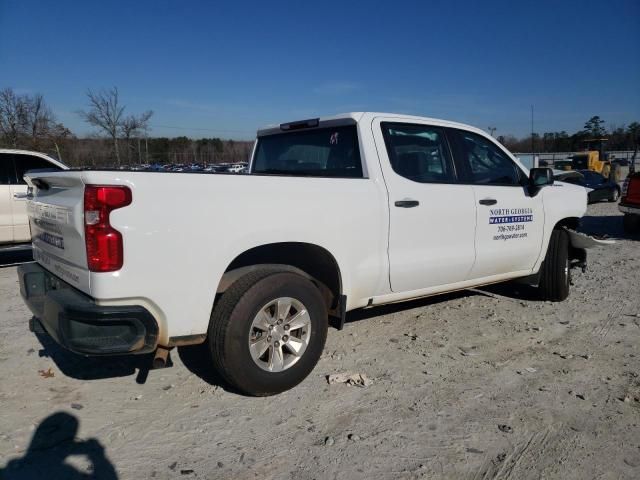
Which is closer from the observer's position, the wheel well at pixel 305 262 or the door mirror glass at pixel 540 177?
the wheel well at pixel 305 262

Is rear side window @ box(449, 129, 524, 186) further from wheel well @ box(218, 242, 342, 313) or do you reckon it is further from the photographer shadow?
the photographer shadow

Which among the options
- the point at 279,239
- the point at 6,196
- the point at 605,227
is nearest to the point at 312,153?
the point at 279,239

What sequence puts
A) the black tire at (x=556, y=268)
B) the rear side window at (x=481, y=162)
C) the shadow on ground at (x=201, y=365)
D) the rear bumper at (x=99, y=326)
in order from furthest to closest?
the black tire at (x=556, y=268), the rear side window at (x=481, y=162), the shadow on ground at (x=201, y=365), the rear bumper at (x=99, y=326)

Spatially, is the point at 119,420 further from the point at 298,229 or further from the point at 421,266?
the point at 421,266

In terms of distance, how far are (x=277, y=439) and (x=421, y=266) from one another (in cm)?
186

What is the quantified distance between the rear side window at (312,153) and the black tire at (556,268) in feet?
8.91

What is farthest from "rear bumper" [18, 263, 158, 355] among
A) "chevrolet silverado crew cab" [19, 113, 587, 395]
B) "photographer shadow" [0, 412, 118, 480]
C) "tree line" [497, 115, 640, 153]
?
"tree line" [497, 115, 640, 153]

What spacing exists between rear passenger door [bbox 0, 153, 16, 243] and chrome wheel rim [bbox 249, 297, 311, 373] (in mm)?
6243

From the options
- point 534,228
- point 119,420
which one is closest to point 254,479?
point 119,420

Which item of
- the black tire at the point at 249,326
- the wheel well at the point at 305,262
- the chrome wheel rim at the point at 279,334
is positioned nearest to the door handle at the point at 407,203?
the wheel well at the point at 305,262

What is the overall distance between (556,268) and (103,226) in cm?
465

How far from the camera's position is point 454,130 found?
4.60 m

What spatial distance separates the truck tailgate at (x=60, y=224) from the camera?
2.82 metres

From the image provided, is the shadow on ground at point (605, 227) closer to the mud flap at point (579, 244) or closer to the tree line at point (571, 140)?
the mud flap at point (579, 244)
